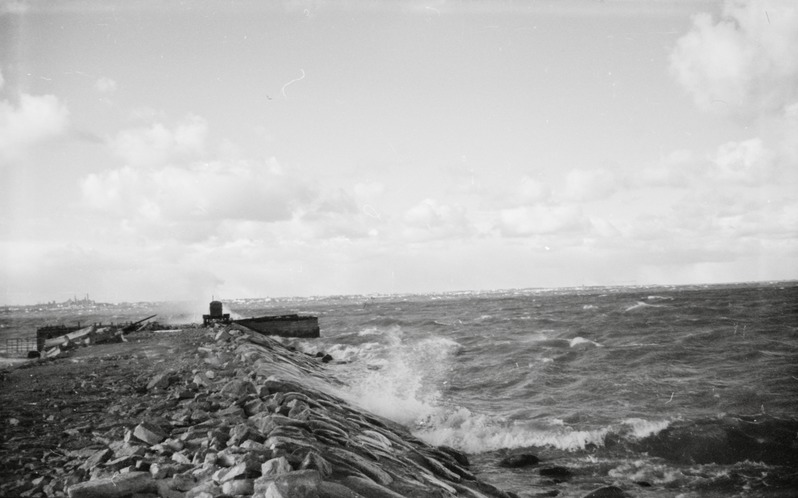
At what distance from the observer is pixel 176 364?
13055 mm

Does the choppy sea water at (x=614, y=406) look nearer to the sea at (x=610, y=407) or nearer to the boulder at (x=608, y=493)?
the sea at (x=610, y=407)

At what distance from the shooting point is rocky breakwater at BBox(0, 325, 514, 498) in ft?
13.5

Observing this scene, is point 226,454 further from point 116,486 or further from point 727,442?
point 727,442

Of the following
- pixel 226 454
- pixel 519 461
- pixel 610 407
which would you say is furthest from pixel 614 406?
pixel 226 454

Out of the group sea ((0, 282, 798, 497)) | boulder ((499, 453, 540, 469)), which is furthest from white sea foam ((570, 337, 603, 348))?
boulder ((499, 453, 540, 469))

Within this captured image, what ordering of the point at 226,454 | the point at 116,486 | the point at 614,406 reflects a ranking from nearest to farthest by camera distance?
the point at 116,486
the point at 226,454
the point at 614,406

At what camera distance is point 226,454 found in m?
4.73

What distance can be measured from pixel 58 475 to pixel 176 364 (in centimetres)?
876

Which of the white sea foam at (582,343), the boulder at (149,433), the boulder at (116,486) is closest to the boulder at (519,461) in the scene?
the boulder at (149,433)

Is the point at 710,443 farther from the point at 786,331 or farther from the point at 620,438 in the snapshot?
the point at 786,331

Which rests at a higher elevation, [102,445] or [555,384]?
[102,445]

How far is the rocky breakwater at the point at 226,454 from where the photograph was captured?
4125 millimetres

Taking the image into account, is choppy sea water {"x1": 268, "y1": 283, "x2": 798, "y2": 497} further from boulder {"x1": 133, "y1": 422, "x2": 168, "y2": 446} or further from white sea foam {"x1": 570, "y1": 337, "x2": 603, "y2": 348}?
boulder {"x1": 133, "y1": 422, "x2": 168, "y2": 446}

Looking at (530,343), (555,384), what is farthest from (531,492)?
(530,343)
